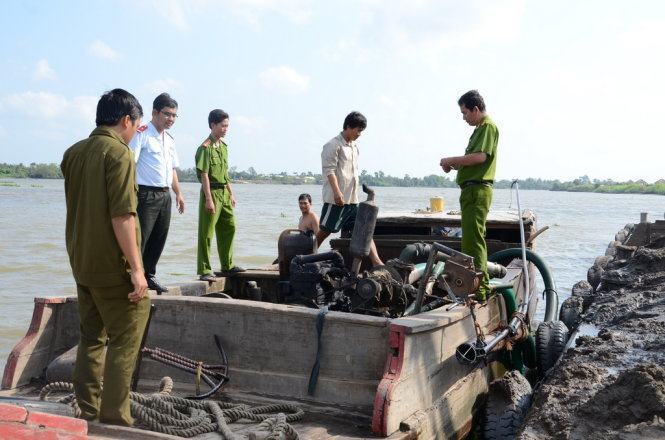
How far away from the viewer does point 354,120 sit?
22.3 feet

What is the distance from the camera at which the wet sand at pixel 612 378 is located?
12.0ft

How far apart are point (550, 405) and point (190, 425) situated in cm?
192

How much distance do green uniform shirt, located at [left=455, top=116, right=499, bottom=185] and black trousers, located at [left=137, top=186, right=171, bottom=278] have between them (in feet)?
7.60

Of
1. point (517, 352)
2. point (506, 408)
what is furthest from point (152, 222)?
point (517, 352)

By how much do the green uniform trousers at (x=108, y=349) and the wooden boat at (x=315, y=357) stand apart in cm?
80

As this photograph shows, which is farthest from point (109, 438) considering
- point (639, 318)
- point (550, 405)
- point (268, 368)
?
point (639, 318)

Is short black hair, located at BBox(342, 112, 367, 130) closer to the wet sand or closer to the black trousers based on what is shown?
the black trousers

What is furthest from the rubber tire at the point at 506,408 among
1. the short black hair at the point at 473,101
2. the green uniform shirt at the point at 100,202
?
the green uniform shirt at the point at 100,202

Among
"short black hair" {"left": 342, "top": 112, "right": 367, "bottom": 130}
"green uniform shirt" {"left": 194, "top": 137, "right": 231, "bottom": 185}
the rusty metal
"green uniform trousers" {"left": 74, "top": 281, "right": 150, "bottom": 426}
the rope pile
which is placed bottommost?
the rope pile

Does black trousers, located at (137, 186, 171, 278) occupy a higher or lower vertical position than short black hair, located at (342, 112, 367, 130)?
lower

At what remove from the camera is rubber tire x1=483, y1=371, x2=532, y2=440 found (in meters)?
5.12

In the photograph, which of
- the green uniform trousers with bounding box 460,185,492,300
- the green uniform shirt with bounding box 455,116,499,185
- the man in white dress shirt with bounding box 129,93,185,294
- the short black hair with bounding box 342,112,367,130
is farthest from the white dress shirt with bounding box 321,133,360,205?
the man in white dress shirt with bounding box 129,93,185,294

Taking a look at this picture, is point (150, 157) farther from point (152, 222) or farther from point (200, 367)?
point (200, 367)

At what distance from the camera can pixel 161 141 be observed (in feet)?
19.6
